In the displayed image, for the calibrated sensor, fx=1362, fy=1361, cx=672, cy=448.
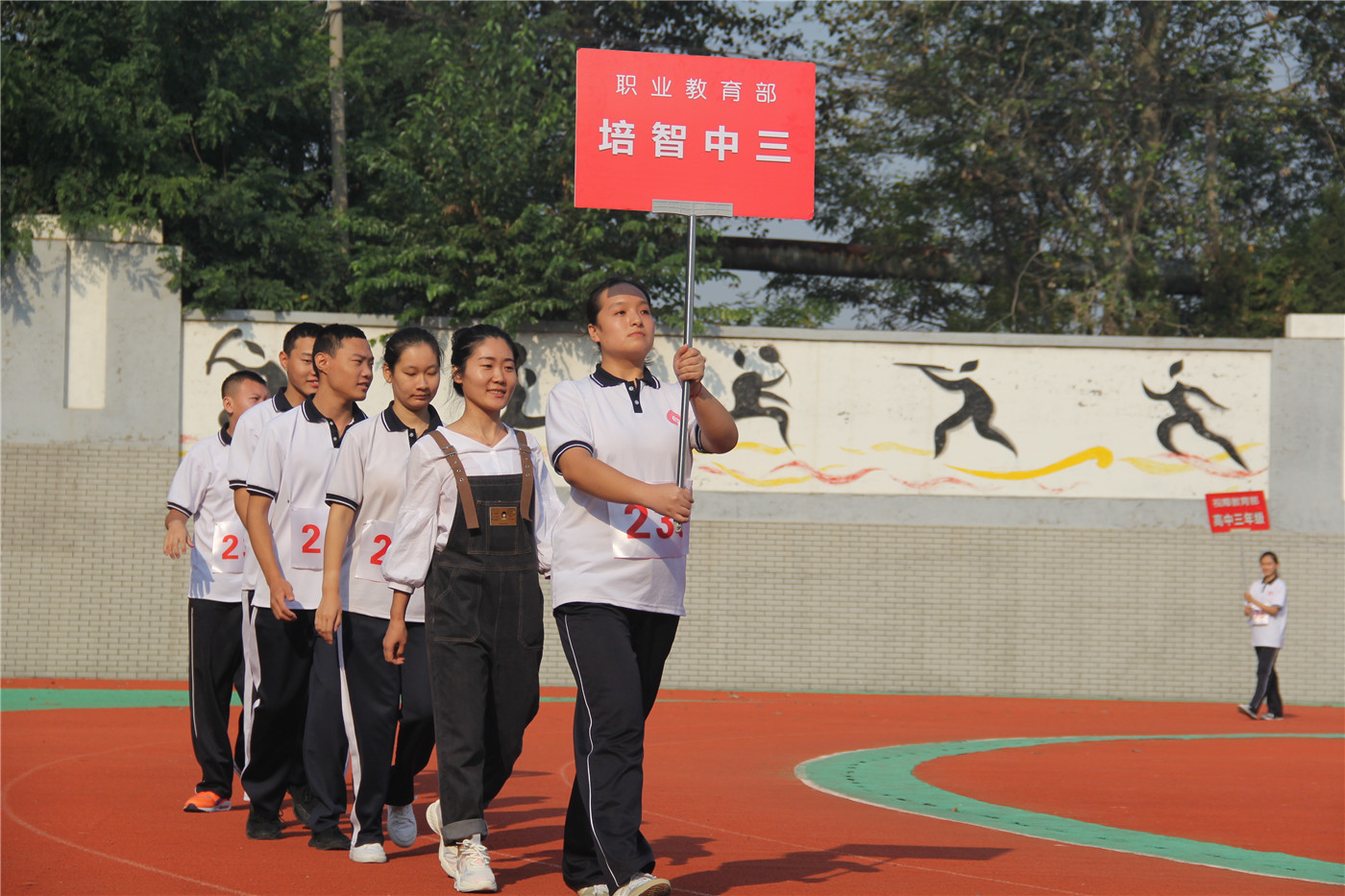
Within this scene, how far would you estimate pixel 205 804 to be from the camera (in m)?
6.48

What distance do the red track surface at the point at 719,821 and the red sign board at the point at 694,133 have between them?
2.50m

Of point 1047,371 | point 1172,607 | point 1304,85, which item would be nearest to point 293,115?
point 1047,371

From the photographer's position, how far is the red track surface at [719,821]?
506 cm

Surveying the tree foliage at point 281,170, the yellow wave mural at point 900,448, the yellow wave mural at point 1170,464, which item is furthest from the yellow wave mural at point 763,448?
the yellow wave mural at point 1170,464

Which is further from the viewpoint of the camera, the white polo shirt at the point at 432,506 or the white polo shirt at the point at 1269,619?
the white polo shirt at the point at 1269,619

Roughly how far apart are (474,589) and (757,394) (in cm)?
1208

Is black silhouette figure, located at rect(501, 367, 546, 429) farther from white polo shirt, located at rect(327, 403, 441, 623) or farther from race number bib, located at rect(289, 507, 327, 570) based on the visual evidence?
white polo shirt, located at rect(327, 403, 441, 623)

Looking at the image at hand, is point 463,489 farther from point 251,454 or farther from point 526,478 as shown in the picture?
point 251,454

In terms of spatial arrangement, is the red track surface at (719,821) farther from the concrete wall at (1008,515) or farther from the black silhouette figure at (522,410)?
the black silhouette figure at (522,410)

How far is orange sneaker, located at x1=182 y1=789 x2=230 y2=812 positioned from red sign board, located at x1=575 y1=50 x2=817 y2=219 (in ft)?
11.7

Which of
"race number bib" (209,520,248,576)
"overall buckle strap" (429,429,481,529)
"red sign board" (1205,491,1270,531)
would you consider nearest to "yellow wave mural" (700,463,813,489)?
"red sign board" (1205,491,1270,531)

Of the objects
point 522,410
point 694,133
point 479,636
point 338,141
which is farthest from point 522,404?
point 479,636

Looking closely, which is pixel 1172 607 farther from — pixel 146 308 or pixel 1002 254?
pixel 146 308

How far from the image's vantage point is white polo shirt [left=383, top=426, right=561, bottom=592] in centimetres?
488
